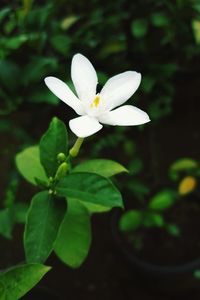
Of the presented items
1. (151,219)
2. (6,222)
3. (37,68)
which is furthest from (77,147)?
(151,219)

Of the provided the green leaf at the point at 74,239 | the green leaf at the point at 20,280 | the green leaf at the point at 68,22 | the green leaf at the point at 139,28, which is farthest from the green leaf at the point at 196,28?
the green leaf at the point at 20,280

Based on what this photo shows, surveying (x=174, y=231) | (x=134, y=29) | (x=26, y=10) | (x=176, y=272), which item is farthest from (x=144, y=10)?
(x=176, y=272)

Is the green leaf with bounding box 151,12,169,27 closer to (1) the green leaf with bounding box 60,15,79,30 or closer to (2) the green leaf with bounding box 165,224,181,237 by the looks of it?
(1) the green leaf with bounding box 60,15,79,30

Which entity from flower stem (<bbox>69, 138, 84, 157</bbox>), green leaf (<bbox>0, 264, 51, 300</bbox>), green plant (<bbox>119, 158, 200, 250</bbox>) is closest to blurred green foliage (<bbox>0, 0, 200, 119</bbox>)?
green plant (<bbox>119, 158, 200, 250</bbox>)

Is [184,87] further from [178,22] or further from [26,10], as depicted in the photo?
[26,10]

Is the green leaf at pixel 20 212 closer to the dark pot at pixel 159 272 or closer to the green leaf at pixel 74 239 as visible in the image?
the green leaf at pixel 74 239

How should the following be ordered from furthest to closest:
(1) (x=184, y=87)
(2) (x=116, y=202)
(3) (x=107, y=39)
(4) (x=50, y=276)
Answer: (1) (x=184, y=87) → (4) (x=50, y=276) → (3) (x=107, y=39) → (2) (x=116, y=202)
